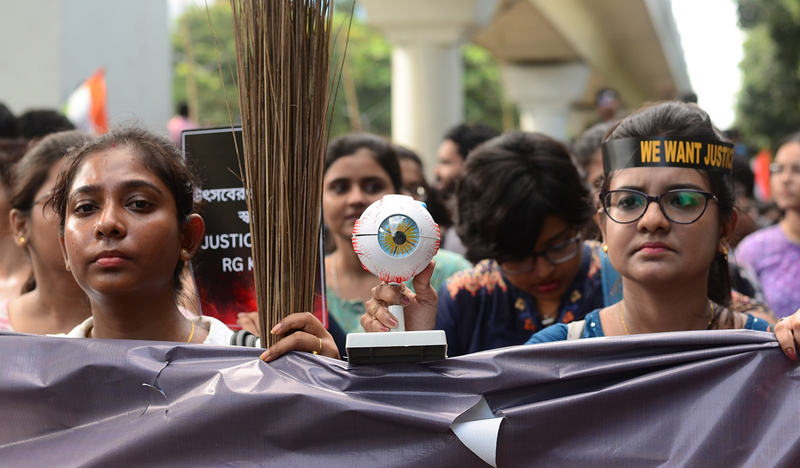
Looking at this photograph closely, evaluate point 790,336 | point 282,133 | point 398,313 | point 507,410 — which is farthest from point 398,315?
point 790,336

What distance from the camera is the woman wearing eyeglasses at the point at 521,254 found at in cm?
283

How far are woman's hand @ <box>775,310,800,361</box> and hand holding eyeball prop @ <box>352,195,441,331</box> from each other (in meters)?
0.71

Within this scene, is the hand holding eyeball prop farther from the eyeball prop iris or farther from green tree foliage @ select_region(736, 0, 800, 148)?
green tree foliage @ select_region(736, 0, 800, 148)

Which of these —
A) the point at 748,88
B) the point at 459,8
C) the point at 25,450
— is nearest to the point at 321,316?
the point at 25,450

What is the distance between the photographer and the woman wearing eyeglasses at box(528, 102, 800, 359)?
2061 mm

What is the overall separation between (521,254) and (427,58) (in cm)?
727

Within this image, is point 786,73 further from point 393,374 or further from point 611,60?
point 393,374

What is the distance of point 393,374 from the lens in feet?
5.49

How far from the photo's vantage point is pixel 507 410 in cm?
167

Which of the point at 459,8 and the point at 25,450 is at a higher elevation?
the point at 459,8

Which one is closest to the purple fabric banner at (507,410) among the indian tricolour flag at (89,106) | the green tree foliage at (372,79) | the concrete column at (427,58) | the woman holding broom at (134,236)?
the woman holding broom at (134,236)

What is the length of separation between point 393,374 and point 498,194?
4.39 feet

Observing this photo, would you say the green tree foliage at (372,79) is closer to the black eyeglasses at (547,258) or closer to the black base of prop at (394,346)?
the black eyeglasses at (547,258)

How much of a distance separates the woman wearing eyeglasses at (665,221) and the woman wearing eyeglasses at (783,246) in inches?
88.1
